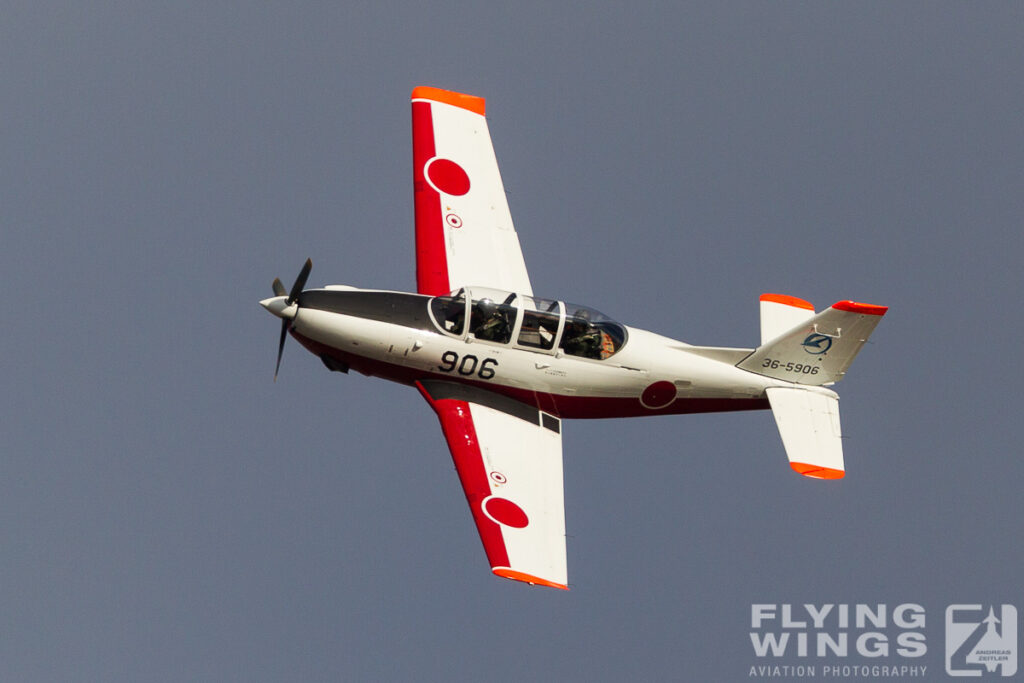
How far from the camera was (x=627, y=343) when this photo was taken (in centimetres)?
3073

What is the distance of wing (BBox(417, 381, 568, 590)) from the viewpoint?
2786 centimetres

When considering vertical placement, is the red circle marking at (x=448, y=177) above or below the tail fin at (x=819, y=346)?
above

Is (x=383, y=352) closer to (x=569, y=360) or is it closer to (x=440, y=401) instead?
(x=440, y=401)

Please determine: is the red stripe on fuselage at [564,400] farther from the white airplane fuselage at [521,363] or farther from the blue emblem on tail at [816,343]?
the blue emblem on tail at [816,343]

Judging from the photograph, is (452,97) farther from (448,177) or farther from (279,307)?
(279,307)

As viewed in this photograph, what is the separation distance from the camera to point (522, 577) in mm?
27500

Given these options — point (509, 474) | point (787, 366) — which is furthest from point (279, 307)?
point (787, 366)

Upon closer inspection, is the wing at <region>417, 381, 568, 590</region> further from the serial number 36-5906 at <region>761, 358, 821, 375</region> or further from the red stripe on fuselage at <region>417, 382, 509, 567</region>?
the serial number 36-5906 at <region>761, 358, 821, 375</region>

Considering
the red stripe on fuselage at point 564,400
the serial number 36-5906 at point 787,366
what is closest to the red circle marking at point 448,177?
the red stripe on fuselage at point 564,400

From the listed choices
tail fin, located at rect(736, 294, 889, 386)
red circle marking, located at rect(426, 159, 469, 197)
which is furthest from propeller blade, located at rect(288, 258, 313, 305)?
tail fin, located at rect(736, 294, 889, 386)

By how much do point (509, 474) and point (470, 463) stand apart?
0.71 m

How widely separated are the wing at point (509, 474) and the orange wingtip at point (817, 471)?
4295mm

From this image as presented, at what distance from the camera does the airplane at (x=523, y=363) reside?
2900 centimetres

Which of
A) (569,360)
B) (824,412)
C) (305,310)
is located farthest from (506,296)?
(824,412)
